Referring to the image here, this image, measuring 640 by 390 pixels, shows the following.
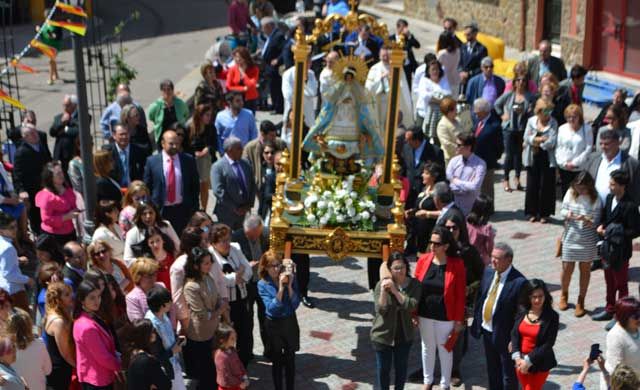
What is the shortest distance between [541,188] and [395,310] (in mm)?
5628

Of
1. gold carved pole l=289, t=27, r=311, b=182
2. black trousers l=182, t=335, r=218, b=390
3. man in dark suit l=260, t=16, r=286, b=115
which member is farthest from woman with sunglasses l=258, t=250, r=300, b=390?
man in dark suit l=260, t=16, r=286, b=115

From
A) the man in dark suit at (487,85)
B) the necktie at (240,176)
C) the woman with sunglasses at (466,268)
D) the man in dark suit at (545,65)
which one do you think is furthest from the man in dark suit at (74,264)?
the man in dark suit at (545,65)

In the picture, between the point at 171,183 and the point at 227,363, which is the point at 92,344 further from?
the point at 171,183

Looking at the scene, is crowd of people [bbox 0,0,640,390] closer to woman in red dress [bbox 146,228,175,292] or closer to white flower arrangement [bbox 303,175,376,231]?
woman in red dress [bbox 146,228,175,292]

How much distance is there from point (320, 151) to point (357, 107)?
2.18 ft

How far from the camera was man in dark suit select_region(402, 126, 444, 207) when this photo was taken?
14.5 metres

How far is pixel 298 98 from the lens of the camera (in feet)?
42.8

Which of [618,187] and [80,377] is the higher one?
[618,187]

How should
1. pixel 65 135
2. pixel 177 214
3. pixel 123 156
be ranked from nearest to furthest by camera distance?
pixel 177 214, pixel 123 156, pixel 65 135

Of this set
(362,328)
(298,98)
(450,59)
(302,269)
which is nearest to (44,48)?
(298,98)

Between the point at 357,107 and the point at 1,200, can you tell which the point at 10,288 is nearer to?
the point at 1,200

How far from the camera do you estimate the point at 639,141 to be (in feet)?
48.8

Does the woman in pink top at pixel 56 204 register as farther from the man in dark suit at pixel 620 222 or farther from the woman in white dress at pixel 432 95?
the man in dark suit at pixel 620 222

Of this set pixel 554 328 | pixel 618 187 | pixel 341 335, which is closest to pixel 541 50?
pixel 618 187
